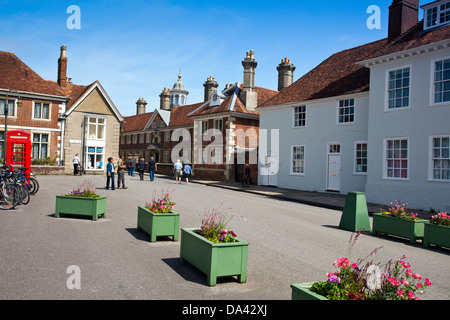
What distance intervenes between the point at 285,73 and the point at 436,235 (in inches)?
1023

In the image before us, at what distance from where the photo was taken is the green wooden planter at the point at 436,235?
9211 mm

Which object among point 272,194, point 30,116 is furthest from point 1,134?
point 272,194

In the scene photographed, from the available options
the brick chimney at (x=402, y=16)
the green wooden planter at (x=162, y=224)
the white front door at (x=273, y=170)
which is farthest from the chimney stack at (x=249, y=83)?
the green wooden planter at (x=162, y=224)

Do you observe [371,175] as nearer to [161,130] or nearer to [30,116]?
[30,116]

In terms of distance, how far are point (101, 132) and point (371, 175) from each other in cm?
2653

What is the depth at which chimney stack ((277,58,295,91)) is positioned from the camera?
33.3 meters

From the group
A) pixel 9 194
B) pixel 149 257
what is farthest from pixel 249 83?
pixel 149 257

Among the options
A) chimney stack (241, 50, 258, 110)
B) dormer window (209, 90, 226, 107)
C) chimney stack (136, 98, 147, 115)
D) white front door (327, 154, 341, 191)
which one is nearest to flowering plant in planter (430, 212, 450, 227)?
white front door (327, 154, 341, 191)

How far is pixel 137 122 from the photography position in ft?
197

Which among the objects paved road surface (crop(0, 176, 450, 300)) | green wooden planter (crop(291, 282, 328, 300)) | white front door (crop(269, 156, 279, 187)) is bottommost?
paved road surface (crop(0, 176, 450, 300))

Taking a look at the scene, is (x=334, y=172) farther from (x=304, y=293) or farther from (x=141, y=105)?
(x=141, y=105)

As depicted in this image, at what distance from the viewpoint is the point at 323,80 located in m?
25.0

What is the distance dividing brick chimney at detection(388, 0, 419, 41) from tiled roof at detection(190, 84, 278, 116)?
15055 millimetres

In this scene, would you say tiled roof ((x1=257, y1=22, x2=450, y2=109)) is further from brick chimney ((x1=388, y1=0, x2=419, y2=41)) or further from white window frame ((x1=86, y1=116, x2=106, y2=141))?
white window frame ((x1=86, y1=116, x2=106, y2=141))
